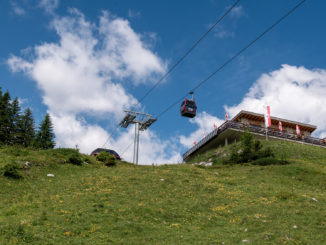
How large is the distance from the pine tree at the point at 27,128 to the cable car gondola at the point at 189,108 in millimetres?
42637

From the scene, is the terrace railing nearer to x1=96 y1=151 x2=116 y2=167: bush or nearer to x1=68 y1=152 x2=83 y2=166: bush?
x1=96 y1=151 x2=116 y2=167: bush

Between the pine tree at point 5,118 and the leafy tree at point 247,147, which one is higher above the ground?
the pine tree at point 5,118

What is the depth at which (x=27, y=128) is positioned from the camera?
237 ft

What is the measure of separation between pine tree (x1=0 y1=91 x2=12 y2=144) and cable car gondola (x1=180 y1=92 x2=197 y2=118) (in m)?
41.6

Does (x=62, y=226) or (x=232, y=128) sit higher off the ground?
(x=232, y=128)

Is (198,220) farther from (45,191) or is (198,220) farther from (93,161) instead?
(93,161)

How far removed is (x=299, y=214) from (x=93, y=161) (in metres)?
25.8

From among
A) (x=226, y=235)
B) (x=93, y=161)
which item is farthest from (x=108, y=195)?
(x=93, y=161)

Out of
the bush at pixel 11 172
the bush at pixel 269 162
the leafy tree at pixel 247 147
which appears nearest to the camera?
the bush at pixel 11 172

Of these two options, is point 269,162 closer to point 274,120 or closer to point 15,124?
point 274,120

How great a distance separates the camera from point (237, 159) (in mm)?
46688

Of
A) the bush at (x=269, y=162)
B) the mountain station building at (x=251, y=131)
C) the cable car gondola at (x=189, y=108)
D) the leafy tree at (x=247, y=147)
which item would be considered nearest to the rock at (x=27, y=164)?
the cable car gondola at (x=189, y=108)

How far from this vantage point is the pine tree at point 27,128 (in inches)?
2785

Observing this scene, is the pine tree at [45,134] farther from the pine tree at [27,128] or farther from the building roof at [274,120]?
the building roof at [274,120]
